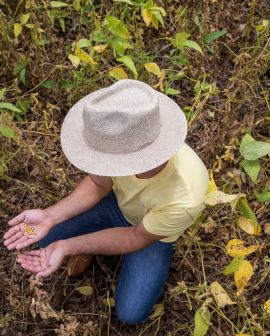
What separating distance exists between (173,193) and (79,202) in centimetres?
36

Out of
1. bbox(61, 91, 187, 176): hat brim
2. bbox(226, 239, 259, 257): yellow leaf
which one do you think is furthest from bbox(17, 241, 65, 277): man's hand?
bbox(226, 239, 259, 257): yellow leaf

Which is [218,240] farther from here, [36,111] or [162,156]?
[36,111]

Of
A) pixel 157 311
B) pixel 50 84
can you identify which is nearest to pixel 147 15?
pixel 50 84

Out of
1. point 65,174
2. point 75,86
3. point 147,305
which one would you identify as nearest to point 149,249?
point 147,305

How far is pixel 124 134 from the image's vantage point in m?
1.08

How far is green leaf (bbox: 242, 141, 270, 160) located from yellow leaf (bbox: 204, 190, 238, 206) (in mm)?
147

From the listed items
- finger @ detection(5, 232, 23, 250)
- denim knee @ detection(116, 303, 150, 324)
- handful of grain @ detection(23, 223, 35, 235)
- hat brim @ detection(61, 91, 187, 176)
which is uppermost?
hat brim @ detection(61, 91, 187, 176)

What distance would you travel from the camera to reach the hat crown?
3.50ft

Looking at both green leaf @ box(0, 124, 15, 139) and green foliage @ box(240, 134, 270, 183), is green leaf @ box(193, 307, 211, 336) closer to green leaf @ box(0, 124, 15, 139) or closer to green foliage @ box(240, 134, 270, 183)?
green foliage @ box(240, 134, 270, 183)

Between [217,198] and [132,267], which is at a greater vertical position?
[217,198]

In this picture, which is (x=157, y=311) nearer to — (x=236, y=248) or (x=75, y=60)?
(x=236, y=248)

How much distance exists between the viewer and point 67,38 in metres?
2.22

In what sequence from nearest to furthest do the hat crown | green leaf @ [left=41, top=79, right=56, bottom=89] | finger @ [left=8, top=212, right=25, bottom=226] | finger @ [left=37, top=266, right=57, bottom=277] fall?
the hat crown, finger @ [left=37, top=266, right=57, bottom=277], finger @ [left=8, top=212, right=25, bottom=226], green leaf @ [left=41, top=79, right=56, bottom=89]

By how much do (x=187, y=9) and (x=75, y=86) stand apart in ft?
2.14
